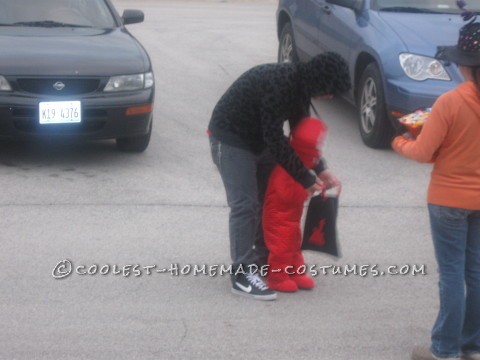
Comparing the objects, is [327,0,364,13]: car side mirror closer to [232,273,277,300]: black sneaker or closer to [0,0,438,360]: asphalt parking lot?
[0,0,438,360]: asphalt parking lot

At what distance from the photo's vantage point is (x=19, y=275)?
6117mm

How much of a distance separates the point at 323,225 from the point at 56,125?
3087 mm

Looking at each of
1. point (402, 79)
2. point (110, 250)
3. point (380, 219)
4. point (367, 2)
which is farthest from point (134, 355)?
point (367, 2)

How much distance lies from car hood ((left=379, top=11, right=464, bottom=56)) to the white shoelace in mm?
3652

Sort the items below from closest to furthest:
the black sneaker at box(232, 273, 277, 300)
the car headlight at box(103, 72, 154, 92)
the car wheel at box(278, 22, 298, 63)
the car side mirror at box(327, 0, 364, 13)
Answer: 1. the black sneaker at box(232, 273, 277, 300)
2. the car headlight at box(103, 72, 154, 92)
3. the car side mirror at box(327, 0, 364, 13)
4. the car wheel at box(278, 22, 298, 63)

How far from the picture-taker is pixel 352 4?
9602 mm

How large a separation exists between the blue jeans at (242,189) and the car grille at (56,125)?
2.77m

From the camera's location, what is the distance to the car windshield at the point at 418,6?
964 cm

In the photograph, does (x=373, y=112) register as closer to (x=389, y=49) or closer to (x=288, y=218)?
(x=389, y=49)

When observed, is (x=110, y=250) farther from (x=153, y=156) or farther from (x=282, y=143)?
(x=153, y=156)

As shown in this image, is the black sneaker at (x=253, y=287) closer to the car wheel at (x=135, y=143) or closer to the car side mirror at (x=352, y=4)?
the car wheel at (x=135, y=143)

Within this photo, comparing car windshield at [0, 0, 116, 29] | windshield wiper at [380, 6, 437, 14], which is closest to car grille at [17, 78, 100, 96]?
car windshield at [0, 0, 116, 29]

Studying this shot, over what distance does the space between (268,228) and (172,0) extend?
16937 millimetres

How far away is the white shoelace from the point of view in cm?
582
